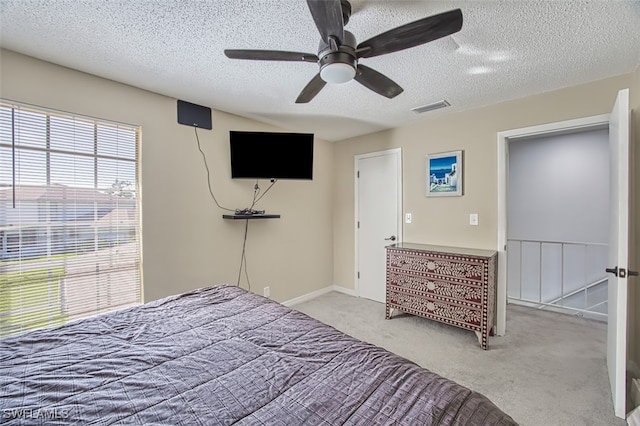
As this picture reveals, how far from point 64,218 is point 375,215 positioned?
131 inches

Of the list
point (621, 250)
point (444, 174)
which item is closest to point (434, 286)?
point (444, 174)

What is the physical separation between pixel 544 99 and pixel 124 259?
13.7 ft

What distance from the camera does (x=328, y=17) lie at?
114 centimetres

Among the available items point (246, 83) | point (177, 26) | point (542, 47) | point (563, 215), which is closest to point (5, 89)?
point (177, 26)

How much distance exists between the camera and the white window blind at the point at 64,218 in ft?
6.33

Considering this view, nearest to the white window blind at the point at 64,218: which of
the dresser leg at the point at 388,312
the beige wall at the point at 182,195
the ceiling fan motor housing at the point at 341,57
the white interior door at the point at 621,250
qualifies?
the beige wall at the point at 182,195

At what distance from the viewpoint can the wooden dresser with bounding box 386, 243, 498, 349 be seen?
104 inches

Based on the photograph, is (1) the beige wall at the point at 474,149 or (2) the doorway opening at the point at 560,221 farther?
(2) the doorway opening at the point at 560,221

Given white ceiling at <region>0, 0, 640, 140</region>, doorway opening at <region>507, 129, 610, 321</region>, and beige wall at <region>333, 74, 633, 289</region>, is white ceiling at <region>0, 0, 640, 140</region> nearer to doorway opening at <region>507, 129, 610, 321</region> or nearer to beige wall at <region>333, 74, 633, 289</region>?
beige wall at <region>333, 74, 633, 289</region>

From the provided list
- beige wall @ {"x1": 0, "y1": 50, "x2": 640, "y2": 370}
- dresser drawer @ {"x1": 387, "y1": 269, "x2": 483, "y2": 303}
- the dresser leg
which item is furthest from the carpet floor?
beige wall @ {"x1": 0, "y1": 50, "x2": 640, "y2": 370}

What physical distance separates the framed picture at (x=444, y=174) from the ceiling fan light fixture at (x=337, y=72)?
2186mm

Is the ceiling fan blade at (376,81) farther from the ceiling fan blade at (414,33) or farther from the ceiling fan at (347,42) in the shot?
the ceiling fan blade at (414,33)

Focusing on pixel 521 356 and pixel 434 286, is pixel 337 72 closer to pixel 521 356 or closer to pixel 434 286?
pixel 434 286

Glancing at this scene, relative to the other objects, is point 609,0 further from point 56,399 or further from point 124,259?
point 124,259
